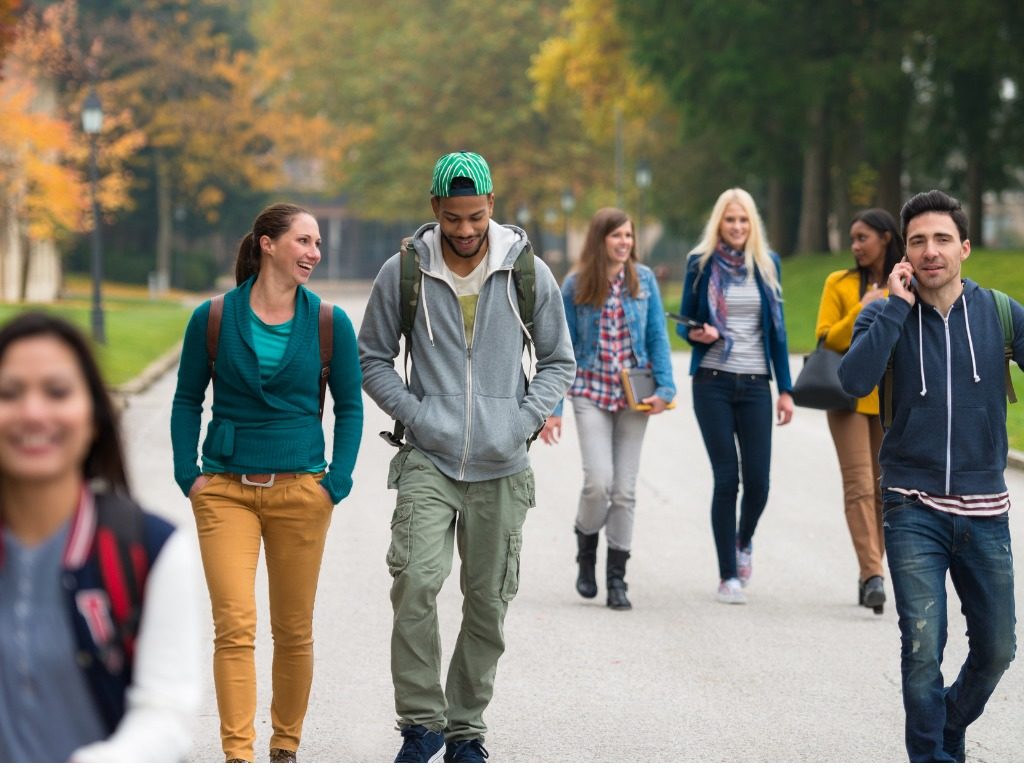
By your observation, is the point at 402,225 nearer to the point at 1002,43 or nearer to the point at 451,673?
the point at 1002,43

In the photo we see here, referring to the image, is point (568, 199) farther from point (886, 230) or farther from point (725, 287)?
point (886, 230)

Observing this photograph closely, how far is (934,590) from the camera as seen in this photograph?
5266mm

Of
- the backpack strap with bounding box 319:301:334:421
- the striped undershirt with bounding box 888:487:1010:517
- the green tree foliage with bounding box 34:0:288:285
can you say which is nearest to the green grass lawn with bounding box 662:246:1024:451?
the green tree foliage with bounding box 34:0:288:285

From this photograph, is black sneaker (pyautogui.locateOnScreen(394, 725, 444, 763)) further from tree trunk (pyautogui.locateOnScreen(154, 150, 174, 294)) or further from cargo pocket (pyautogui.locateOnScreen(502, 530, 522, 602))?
tree trunk (pyautogui.locateOnScreen(154, 150, 174, 294))

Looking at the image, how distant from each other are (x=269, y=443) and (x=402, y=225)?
307 feet

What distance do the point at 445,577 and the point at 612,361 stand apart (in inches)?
122

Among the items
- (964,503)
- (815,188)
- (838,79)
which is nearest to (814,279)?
(815,188)

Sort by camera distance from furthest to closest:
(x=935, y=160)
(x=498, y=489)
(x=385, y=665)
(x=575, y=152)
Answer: (x=575, y=152) < (x=935, y=160) < (x=385, y=665) < (x=498, y=489)

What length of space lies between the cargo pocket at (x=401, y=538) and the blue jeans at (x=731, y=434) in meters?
3.10

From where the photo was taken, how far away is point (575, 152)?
219 feet

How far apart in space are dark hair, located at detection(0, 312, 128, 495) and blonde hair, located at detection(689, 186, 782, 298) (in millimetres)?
6077

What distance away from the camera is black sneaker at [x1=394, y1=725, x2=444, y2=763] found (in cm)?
576

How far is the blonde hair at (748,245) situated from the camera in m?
8.80

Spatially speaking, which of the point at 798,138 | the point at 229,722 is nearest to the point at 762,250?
the point at 229,722
